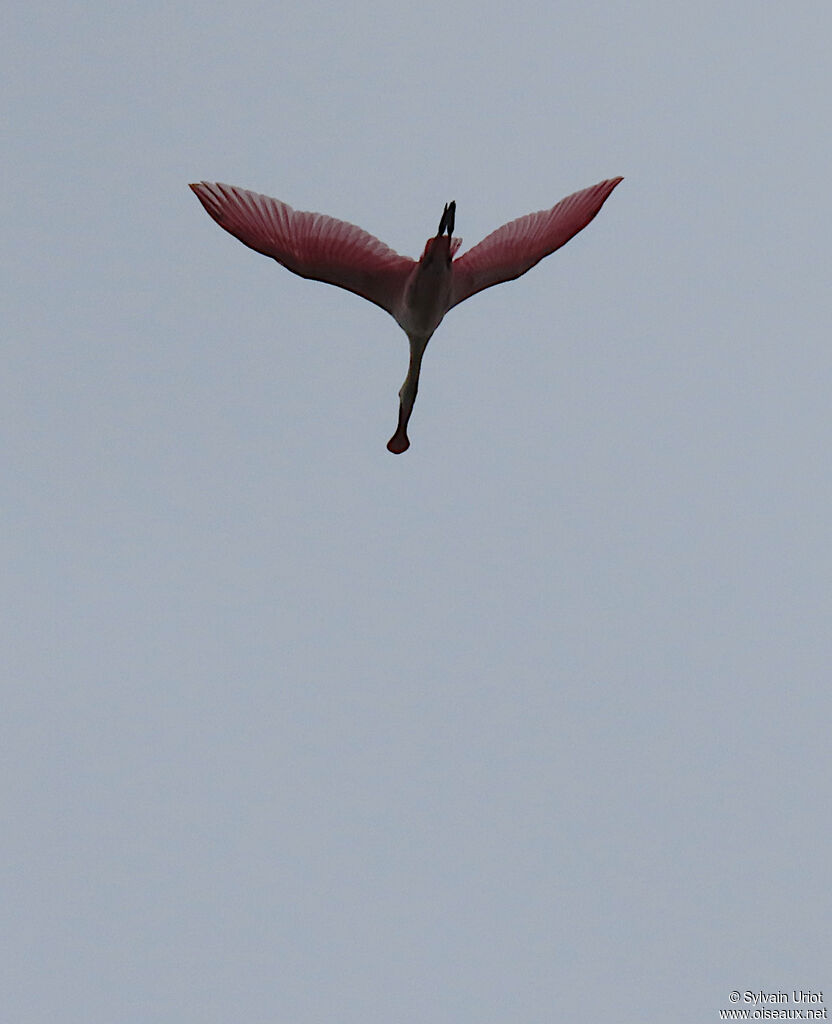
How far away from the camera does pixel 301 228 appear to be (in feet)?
Answer: 52.2

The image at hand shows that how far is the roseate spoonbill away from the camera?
51.3 ft

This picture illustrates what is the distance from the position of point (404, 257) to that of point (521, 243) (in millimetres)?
1215

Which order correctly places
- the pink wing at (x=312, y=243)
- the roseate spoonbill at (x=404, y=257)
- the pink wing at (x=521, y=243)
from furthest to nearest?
the pink wing at (x=521, y=243)
the roseate spoonbill at (x=404, y=257)
the pink wing at (x=312, y=243)

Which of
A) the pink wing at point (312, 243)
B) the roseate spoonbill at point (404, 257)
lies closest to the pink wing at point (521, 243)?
the roseate spoonbill at point (404, 257)

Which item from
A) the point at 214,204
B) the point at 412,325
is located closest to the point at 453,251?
the point at 412,325

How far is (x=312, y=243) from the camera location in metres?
16.1

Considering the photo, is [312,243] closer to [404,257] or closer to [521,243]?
[404,257]

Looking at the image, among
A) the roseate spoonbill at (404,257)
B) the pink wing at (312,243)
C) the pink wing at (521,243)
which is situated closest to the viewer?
the pink wing at (312,243)

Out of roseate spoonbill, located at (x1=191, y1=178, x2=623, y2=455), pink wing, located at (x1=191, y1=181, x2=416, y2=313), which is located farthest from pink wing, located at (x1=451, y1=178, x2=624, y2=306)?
pink wing, located at (x1=191, y1=181, x2=416, y2=313)

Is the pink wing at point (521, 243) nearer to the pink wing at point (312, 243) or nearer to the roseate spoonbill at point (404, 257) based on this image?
the roseate spoonbill at point (404, 257)

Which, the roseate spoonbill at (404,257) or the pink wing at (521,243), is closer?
the roseate spoonbill at (404,257)

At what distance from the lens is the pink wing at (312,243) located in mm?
15430

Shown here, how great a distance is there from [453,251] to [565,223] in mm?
1246

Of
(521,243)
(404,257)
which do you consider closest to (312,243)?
(404,257)
